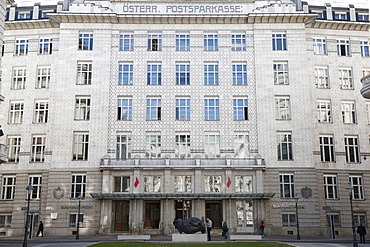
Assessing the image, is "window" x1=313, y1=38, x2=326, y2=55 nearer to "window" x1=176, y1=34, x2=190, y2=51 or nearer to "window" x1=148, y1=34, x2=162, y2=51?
"window" x1=176, y1=34, x2=190, y2=51

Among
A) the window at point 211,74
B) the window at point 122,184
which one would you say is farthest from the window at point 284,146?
the window at point 122,184

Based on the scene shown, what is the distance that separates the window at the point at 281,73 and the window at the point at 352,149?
9357 millimetres

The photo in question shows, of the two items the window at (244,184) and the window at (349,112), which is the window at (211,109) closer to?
the window at (244,184)

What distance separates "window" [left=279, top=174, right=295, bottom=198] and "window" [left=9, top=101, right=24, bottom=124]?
2968cm

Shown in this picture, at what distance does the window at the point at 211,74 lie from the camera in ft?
155

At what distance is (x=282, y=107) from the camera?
152 feet

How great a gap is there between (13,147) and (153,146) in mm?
15790

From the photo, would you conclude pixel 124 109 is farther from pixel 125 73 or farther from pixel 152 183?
pixel 152 183

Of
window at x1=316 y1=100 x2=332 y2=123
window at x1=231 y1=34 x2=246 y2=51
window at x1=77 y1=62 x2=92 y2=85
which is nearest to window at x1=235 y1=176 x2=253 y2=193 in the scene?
window at x1=316 y1=100 x2=332 y2=123

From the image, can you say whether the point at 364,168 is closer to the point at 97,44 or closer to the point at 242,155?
the point at 242,155

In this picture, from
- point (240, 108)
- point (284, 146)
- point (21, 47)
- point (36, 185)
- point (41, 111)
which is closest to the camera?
point (284, 146)

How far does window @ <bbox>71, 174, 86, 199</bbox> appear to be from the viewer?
44062 mm

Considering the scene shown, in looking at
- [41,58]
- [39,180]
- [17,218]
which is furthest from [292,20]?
[17,218]

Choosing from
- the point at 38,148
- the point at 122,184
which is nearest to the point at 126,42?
the point at 38,148
